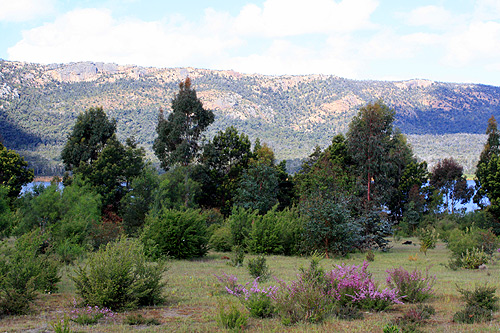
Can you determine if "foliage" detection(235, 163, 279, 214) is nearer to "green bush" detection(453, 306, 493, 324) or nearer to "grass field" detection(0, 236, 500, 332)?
"grass field" detection(0, 236, 500, 332)

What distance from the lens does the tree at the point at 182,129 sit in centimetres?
3853

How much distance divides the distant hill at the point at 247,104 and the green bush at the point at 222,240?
61.6 meters

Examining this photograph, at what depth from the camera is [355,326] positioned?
6664 millimetres

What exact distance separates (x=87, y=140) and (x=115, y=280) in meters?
35.5

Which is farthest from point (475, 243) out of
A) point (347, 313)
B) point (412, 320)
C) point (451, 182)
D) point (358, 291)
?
point (451, 182)

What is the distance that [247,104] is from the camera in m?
129

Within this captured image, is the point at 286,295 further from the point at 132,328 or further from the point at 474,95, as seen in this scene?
the point at 474,95

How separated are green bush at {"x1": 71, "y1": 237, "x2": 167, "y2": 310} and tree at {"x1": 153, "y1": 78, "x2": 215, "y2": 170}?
29.9m

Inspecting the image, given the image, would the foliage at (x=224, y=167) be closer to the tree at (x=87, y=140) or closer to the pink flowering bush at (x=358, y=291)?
the tree at (x=87, y=140)

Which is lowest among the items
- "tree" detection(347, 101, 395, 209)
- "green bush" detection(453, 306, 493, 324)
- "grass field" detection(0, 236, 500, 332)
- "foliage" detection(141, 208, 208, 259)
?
"foliage" detection(141, 208, 208, 259)

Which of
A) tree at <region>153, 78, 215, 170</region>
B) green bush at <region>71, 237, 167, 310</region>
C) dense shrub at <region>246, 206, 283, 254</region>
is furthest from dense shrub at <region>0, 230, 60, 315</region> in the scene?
tree at <region>153, 78, 215, 170</region>

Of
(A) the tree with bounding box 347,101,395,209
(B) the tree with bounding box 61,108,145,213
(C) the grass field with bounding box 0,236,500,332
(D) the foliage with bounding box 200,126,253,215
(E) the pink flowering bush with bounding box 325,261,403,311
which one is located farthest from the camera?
(D) the foliage with bounding box 200,126,253,215

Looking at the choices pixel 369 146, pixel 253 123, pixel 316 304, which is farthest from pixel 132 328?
pixel 253 123

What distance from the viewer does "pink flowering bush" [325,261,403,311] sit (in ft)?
25.2
